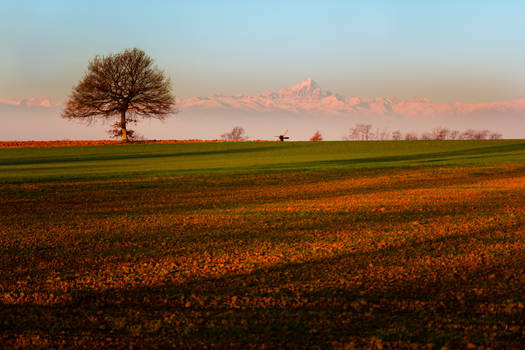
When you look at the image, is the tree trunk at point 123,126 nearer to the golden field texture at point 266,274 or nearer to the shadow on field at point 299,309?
the golden field texture at point 266,274

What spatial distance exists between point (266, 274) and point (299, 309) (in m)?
1.48

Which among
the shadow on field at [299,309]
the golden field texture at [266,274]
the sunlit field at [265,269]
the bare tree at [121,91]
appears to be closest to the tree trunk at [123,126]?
the bare tree at [121,91]

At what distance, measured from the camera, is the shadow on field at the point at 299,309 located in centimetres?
484

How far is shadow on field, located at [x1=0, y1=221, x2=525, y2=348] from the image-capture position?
484cm

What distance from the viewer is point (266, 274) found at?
6.98 m

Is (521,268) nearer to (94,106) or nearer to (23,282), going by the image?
(23,282)

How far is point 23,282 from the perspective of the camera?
22.1 feet

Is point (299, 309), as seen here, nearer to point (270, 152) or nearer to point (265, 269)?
point (265, 269)

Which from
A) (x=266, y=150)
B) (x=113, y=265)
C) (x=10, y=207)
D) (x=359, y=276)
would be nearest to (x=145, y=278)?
(x=113, y=265)

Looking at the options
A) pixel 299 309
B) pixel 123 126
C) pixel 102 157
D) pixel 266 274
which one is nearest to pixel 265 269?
pixel 266 274

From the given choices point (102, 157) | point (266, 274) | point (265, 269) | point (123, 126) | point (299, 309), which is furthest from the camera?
point (123, 126)

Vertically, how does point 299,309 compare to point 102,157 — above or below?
below

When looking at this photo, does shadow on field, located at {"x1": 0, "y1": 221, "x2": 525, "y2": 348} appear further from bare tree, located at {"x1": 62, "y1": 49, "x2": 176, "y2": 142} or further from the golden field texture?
bare tree, located at {"x1": 62, "y1": 49, "x2": 176, "y2": 142}

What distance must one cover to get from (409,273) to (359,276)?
0.77 meters
